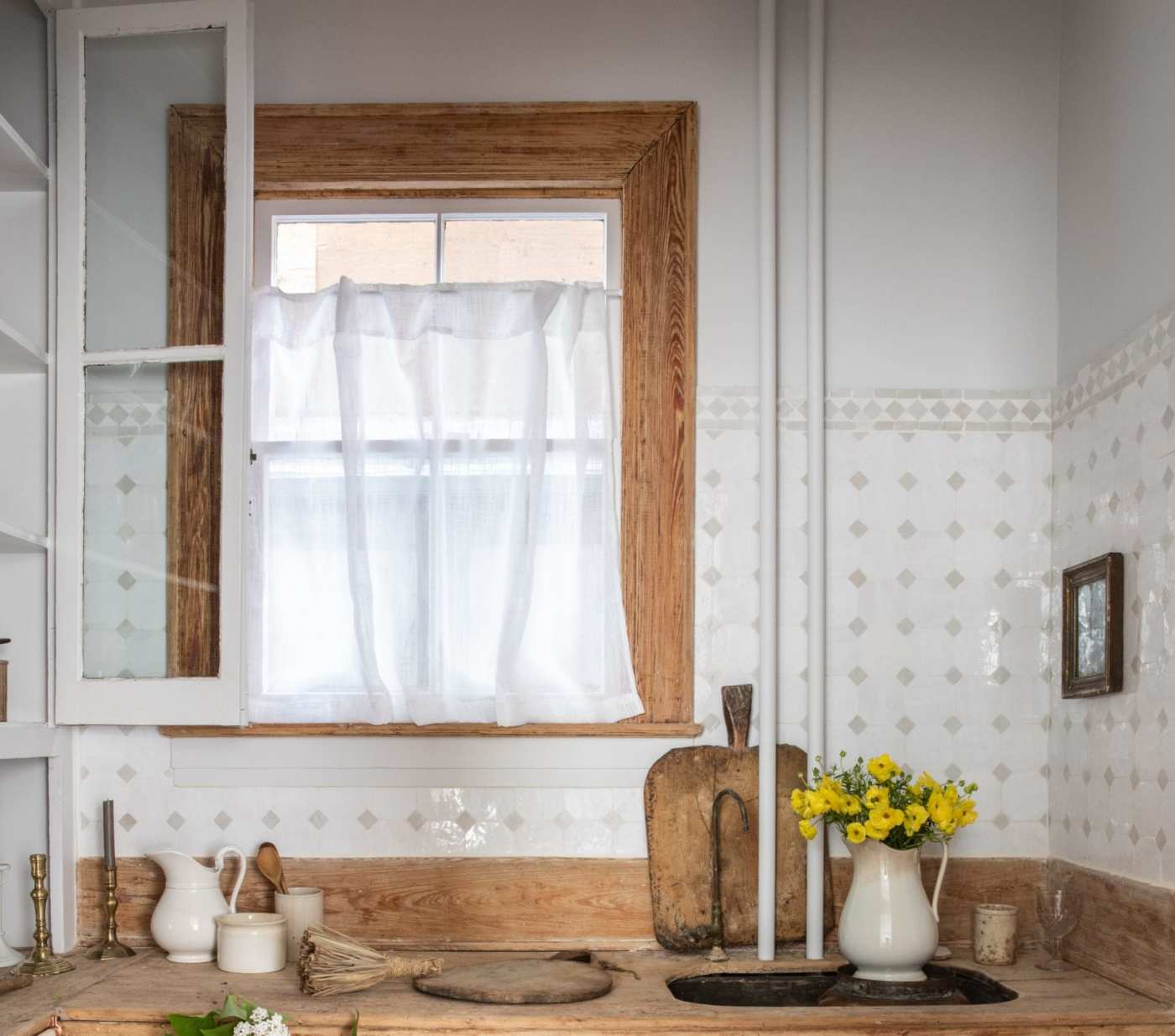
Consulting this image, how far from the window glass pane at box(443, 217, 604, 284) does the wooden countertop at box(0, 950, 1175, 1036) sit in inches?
59.6

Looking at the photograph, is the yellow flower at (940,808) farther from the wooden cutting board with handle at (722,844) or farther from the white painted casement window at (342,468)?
the white painted casement window at (342,468)

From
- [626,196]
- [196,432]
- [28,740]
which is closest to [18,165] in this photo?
[196,432]

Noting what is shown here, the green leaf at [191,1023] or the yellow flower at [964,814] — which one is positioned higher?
the yellow flower at [964,814]

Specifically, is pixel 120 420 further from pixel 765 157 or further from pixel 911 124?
pixel 911 124

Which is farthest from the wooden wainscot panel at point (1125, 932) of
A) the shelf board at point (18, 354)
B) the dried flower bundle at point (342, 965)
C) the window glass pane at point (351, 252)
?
the shelf board at point (18, 354)

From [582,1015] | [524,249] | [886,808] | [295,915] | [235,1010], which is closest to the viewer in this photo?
[235,1010]

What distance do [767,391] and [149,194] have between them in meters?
1.35

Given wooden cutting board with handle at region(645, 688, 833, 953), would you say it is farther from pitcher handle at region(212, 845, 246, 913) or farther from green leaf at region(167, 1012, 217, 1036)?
green leaf at region(167, 1012, 217, 1036)

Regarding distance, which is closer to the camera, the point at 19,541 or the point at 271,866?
the point at 19,541

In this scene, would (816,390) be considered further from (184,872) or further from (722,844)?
(184,872)

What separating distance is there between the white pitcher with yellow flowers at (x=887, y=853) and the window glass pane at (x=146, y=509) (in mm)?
1283

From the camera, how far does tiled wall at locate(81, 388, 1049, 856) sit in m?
2.96

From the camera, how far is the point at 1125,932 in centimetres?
249

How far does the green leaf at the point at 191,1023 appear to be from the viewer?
87.3 inches
